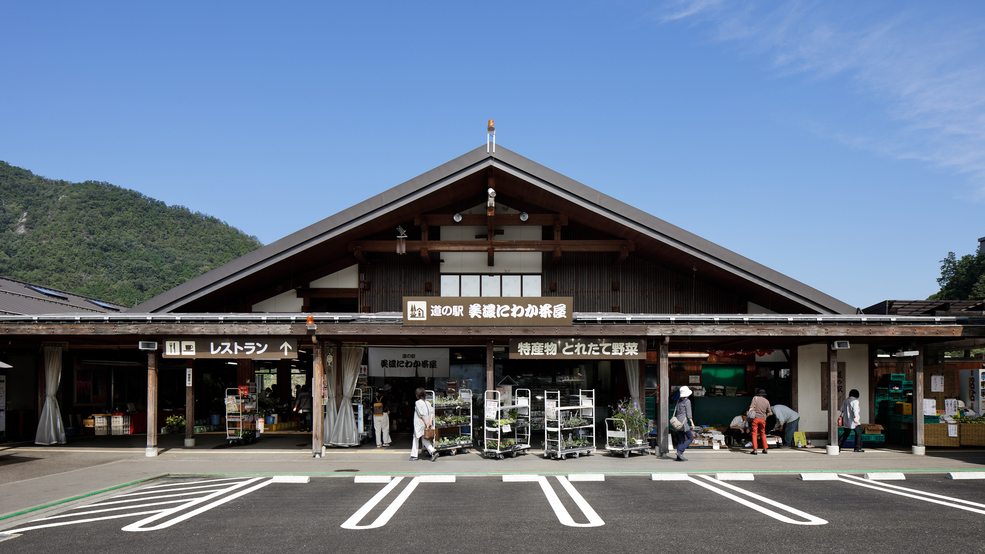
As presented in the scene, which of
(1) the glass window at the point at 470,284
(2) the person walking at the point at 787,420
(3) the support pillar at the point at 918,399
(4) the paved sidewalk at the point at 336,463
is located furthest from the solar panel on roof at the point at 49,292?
(3) the support pillar at the point at 918,399

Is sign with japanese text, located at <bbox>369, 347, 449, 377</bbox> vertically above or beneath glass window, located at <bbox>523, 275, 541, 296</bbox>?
beneath

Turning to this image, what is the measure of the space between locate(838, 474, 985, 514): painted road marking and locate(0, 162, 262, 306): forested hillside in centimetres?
4773

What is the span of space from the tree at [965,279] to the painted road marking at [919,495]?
117 ft

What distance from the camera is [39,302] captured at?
20594 mm

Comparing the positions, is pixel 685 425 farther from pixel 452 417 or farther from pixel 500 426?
pixel 452 417

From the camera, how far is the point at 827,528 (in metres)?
7.66

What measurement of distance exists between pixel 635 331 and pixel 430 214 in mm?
6310

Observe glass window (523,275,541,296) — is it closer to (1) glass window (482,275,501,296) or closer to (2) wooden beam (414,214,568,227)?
(1) glass window (482,275,501,296)

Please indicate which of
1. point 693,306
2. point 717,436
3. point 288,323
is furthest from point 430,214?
point 717,436

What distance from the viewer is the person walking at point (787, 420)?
15.8 metres

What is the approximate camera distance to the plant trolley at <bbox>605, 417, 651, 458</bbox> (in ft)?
46.1

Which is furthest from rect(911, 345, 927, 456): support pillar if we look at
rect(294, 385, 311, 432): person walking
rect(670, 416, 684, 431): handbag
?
rect(294, 385, 311, 432): person walking

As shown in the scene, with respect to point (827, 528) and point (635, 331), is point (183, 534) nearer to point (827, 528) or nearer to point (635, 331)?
point (827, 528)

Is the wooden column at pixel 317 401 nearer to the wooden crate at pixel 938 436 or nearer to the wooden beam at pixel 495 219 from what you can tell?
the wooden beam at pixel 495 219
